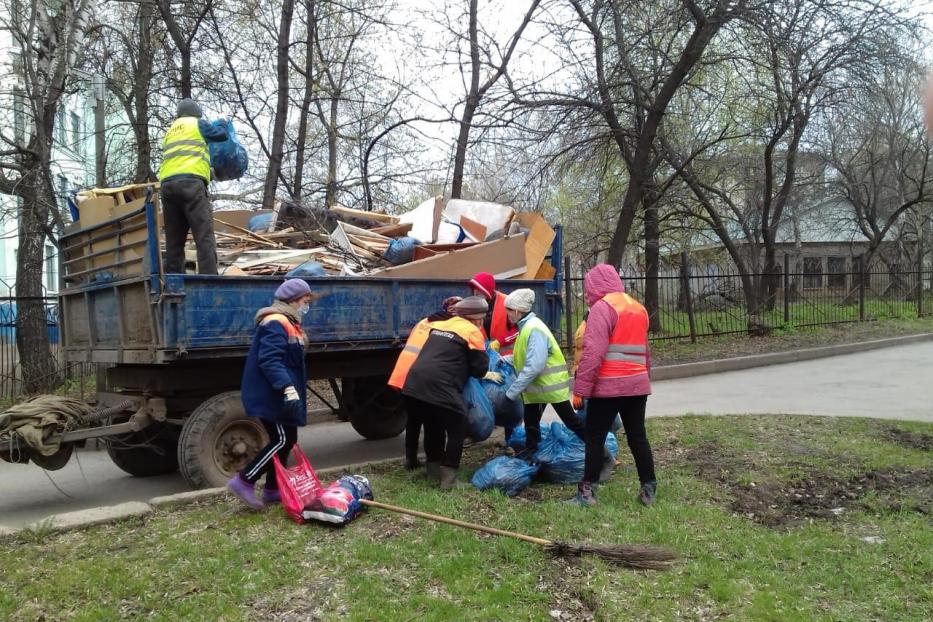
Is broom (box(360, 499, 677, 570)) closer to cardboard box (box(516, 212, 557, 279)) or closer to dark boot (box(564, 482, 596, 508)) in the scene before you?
dark boot (box(564, 482, 596, 508))

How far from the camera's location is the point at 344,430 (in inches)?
356

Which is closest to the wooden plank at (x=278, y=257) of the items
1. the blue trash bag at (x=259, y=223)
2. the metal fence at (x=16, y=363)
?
the blue trash bag at (x=259, y=223)

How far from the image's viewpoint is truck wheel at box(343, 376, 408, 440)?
7.42 metres

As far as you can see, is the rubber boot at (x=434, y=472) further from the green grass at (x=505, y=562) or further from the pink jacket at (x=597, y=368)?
the pink jacket at (x=597, y=368)

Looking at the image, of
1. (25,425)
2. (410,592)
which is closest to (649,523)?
(410,592)

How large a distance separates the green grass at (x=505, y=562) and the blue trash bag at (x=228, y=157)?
312cm

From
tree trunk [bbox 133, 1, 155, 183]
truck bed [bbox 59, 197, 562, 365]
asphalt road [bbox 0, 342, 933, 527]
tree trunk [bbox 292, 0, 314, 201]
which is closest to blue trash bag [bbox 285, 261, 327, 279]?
truck bed [bbox 59, 197, 562, 365]

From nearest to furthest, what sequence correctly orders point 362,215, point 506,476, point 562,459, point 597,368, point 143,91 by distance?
1. point 597,368
2. point 506,476
3. point 562,459
4. point 362,215
5. point 143,91

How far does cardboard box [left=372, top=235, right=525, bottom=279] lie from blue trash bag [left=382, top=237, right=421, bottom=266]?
0.23 m

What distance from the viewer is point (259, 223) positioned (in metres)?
8.03

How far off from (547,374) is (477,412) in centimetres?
60

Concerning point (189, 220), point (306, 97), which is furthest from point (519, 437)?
point (306, 97)

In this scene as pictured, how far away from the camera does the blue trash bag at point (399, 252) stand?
24.3ft

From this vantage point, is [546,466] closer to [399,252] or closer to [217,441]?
[217,441]
